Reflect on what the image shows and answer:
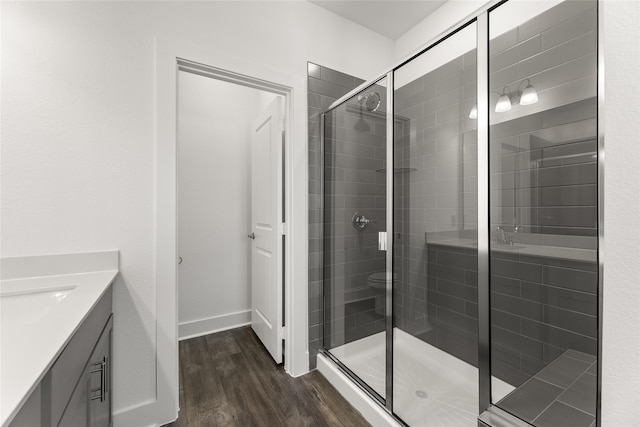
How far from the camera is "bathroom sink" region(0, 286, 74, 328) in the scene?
0.98 m

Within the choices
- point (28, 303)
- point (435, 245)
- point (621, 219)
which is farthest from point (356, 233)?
point (28, 303)

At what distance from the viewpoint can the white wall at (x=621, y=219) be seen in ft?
1.85

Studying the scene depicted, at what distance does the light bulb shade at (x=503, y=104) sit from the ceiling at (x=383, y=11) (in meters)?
1.53

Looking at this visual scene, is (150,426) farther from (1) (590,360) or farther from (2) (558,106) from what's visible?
(2) (558,106)

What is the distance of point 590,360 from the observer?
0.96 m

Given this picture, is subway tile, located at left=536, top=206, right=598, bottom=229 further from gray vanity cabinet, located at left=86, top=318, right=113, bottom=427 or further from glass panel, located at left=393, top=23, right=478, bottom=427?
gray vanity cabinet, located at left=86, top=318, right=113, bottom=427

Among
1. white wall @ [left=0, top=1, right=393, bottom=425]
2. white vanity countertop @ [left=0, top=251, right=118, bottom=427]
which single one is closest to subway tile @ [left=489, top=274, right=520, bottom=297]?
white vanity countertop @ [left=0, top=251, right=118, bottom=427]

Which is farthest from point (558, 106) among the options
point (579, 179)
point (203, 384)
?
point (203, 384)

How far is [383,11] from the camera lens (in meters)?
2.23

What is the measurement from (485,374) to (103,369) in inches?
61.3

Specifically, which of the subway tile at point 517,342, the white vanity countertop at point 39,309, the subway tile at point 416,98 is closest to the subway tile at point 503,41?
the subway tile at point 416,98

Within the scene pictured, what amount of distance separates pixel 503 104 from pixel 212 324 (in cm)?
282

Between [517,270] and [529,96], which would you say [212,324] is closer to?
[517,270]

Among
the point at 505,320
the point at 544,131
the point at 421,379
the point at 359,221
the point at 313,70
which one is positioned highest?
the point at 313,70
